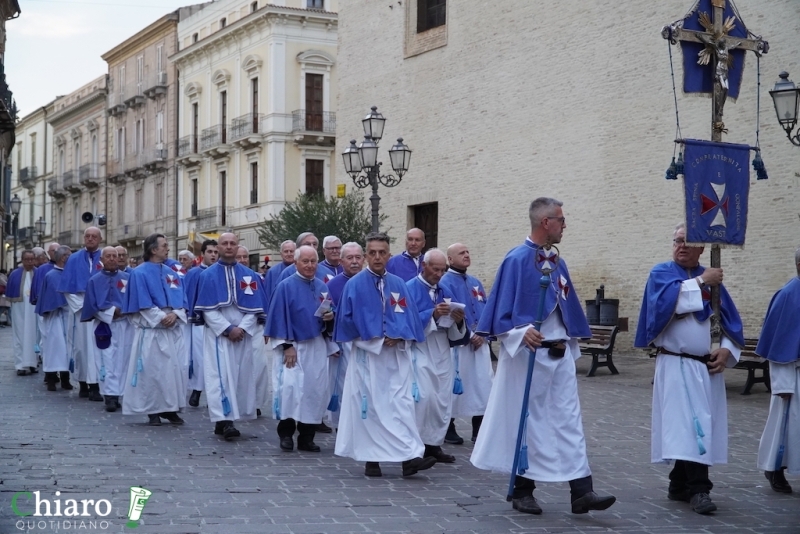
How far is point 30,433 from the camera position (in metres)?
11.0

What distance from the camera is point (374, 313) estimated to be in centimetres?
913

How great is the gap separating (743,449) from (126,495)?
5701mm

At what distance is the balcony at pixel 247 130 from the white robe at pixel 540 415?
127ft

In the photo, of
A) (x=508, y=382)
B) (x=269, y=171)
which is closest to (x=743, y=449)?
(x=508, y=382)

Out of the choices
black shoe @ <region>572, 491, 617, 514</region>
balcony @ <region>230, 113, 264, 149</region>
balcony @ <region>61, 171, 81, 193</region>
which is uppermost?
balcony @ <region>230, 113, 264, 149</region>

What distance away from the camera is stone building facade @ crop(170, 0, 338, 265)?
45000 millimetres

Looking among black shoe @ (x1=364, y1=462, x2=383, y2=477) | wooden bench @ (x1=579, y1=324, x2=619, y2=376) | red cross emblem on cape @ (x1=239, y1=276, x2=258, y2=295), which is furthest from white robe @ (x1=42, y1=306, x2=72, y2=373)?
wooden bench @ (x1=579, y1=324, x2=619, y2=376)

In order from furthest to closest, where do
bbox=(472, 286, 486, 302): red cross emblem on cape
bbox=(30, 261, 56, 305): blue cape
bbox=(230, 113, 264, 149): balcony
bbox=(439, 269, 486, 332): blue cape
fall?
bbox=(230, 113, 264, 149): balcony
bbox=(30, 261, 56, 305): blue cape
bbox=(472, 286, 486, 302): red cross emblem on cape
bbox=(439, 269, 486, 332): blue cape

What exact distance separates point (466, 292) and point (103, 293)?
481 cm

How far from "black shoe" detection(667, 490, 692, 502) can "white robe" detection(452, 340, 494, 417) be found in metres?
3.23

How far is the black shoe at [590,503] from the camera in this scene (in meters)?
7.12

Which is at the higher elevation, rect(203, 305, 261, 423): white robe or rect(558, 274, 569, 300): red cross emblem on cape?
rect(558, 274, 569, 300): red cross emblem on cape

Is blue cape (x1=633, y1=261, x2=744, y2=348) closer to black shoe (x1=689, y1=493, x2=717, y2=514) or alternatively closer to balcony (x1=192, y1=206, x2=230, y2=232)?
black shoe (x1=689, y1=493, x2=717, y2=514)

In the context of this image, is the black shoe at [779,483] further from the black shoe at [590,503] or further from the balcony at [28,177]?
the balcony at [28,177]
